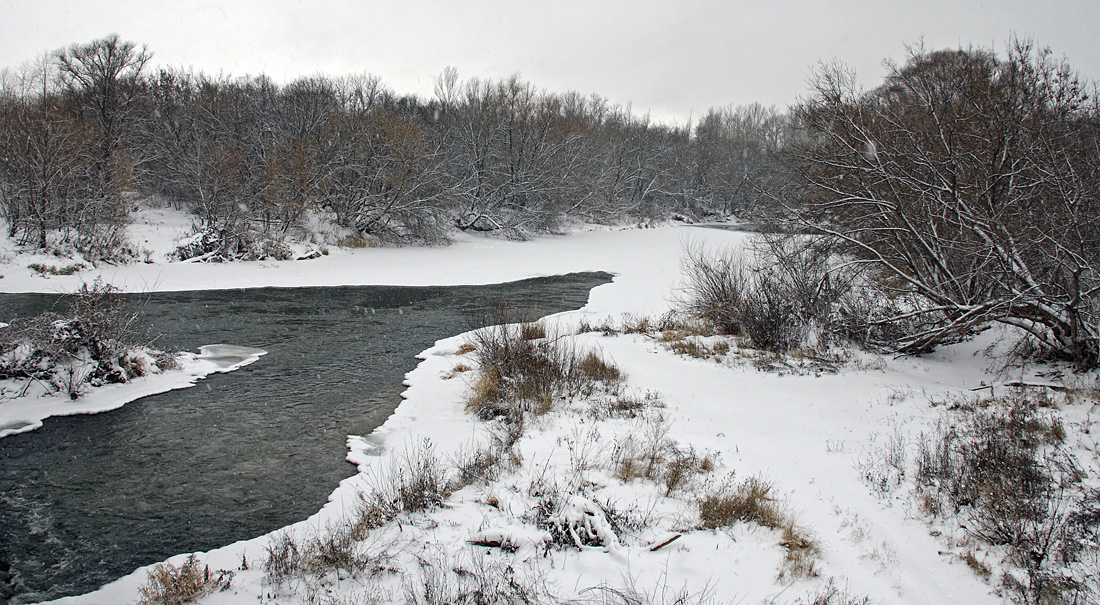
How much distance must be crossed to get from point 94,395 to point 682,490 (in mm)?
8250

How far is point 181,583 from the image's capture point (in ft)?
13.0

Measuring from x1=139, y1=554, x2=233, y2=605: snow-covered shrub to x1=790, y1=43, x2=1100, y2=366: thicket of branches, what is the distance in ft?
29.3

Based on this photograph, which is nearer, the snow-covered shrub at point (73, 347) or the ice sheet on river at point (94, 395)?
the ice sheet on river at point (94, 395)

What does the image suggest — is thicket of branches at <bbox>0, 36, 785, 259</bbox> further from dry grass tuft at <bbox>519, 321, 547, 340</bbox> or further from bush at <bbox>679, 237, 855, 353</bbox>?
dry grass tuft at <bbox>519, 321, 547, 340</bbox>

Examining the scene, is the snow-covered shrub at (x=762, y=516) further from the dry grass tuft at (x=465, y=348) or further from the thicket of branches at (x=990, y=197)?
the dry grass tuft at (x=465, y=348)

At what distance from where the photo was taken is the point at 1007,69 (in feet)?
29.8

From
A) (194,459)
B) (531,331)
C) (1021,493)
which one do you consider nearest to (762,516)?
(1021,493)

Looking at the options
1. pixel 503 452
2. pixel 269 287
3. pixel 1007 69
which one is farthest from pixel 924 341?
pixel 269 287

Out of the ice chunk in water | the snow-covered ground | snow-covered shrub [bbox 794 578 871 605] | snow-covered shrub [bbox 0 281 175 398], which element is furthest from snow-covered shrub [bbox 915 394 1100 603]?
snow-covered shrub [bbox 0 281 175 398]

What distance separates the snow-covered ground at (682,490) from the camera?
4.07 metres

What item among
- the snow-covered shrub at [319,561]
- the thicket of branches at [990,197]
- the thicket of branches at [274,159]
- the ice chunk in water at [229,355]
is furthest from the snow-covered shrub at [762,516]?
the thicket of branches at [274,159]

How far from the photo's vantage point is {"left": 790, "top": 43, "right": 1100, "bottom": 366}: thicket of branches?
770 centimetres

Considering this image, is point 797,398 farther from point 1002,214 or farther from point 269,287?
point 269,287

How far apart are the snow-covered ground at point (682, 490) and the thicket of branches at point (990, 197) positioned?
1.15m
